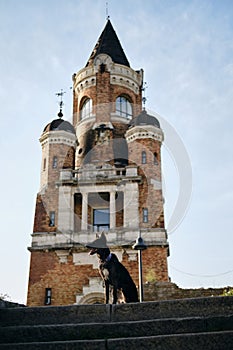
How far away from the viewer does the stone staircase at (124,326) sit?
6.07 meters

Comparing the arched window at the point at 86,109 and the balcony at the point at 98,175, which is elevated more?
the arched window at the point at 86,109

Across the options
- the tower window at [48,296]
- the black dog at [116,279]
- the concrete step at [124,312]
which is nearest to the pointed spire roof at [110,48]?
the tower window at [48,296]

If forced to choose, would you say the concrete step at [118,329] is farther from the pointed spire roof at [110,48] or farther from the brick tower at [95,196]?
the pointed spire roof at [110,48]

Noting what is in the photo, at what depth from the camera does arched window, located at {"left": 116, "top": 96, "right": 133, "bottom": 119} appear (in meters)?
34.2

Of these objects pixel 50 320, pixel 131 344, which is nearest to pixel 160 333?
pixel 131 344

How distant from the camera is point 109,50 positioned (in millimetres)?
37500

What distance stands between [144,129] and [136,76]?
798 cm

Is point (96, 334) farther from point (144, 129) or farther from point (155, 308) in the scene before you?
point (144, 129)

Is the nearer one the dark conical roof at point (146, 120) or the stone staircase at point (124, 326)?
the stone staircase at point (124, 326)

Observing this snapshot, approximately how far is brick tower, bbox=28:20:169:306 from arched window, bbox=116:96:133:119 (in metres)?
0.08

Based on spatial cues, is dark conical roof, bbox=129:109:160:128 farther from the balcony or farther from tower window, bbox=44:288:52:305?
tower window, bbox=44:288:52:305

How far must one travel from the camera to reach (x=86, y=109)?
1366 inches

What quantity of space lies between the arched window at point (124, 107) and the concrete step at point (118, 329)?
28.1 m

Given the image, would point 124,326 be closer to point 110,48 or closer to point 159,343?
point 159,343
